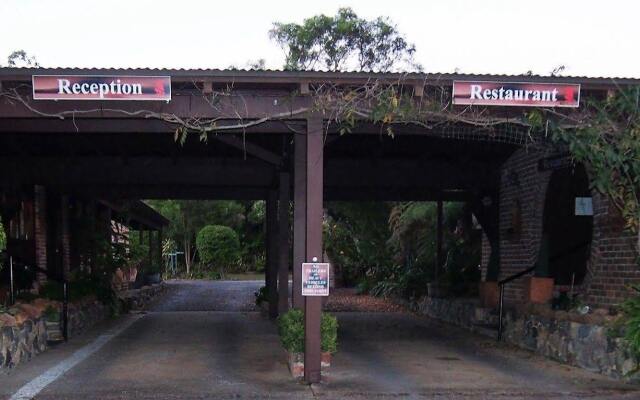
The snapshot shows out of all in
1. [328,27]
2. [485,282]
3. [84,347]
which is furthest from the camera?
[328,27]

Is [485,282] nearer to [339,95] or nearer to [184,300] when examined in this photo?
[339,95]

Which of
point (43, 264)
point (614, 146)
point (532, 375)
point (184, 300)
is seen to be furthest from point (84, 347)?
point (184, 300)

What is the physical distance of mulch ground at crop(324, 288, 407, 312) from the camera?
1839 cm

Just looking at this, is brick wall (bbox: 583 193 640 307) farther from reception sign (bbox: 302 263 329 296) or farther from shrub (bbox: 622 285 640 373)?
reception sign (bbox: 302 263 329 296)

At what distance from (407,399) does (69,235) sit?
11.8 meters

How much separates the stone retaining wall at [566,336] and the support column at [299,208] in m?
3.36

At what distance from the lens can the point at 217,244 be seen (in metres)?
34.9

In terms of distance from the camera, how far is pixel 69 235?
1648cm

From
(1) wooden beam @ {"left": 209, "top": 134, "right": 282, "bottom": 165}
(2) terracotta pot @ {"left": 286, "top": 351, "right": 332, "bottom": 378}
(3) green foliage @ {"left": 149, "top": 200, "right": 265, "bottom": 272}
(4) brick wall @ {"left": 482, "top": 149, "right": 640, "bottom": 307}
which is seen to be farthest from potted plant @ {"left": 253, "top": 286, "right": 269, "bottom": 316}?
(3) green foliage @ {"left": 149, "top": 200, "right": 265, "bottom": 272}

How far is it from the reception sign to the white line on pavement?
2.92m

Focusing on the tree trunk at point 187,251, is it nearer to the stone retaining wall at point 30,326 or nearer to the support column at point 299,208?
the stone retaining wall at point 30,326

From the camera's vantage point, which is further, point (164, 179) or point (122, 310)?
point (122, 310)

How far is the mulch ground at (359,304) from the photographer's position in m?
18.4

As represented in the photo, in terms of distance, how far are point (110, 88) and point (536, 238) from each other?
23.6 ft
